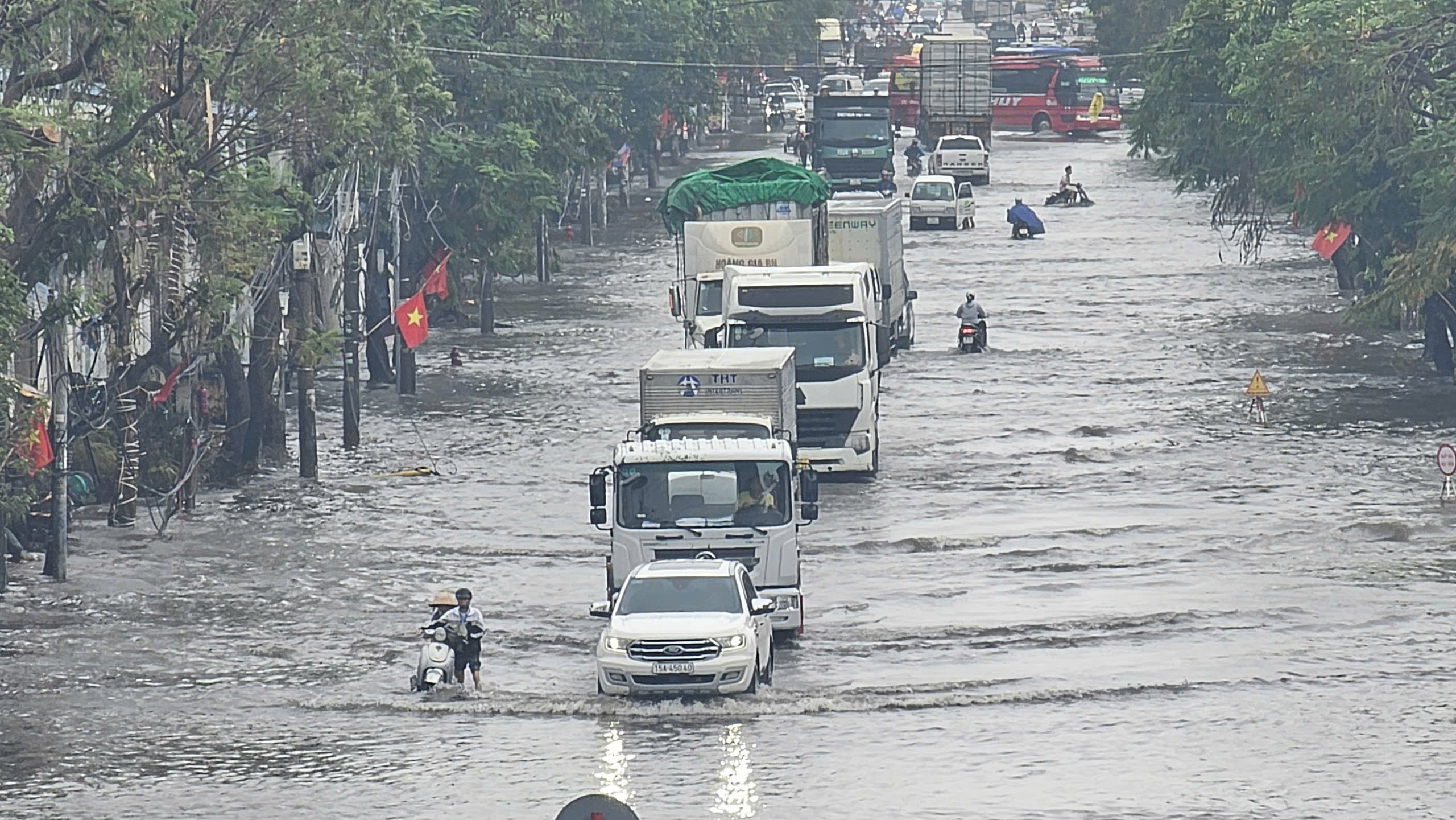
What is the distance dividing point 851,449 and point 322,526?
7809 millimetres

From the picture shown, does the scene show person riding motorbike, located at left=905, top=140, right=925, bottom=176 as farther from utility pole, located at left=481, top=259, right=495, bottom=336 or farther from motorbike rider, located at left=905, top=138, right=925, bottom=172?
utility pole, located at left=481, top=259, right=495, bottom=336

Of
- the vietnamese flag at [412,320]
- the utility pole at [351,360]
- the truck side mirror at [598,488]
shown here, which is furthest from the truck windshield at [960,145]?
the truck side mirror at [598,488]

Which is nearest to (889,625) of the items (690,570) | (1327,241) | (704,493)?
(704,493)

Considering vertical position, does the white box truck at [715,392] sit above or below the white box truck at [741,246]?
below

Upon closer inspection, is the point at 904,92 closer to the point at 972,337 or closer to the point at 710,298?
the point at 972,337

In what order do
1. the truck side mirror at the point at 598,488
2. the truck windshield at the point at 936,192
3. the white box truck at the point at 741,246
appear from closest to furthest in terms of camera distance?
the truck side mirror at the point at 598,488, the white box truck at the point at 741,246, the truck windshield at the point at 936,192

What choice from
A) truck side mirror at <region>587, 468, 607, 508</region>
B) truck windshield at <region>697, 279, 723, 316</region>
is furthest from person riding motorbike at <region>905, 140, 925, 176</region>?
truck side mirror at <region>587, 468, 607, 508</region>

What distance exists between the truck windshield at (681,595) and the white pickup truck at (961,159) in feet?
238

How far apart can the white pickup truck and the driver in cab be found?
69643 mm

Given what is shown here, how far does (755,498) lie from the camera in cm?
2850

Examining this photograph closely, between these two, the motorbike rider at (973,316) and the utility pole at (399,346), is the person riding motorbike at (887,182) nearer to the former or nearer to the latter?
the motorbike rider at (973,316)

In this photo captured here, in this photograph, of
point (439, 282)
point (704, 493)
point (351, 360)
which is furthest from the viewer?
point (439, 282)

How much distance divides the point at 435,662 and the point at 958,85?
83.2 m

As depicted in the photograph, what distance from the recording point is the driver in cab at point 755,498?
28.4m
